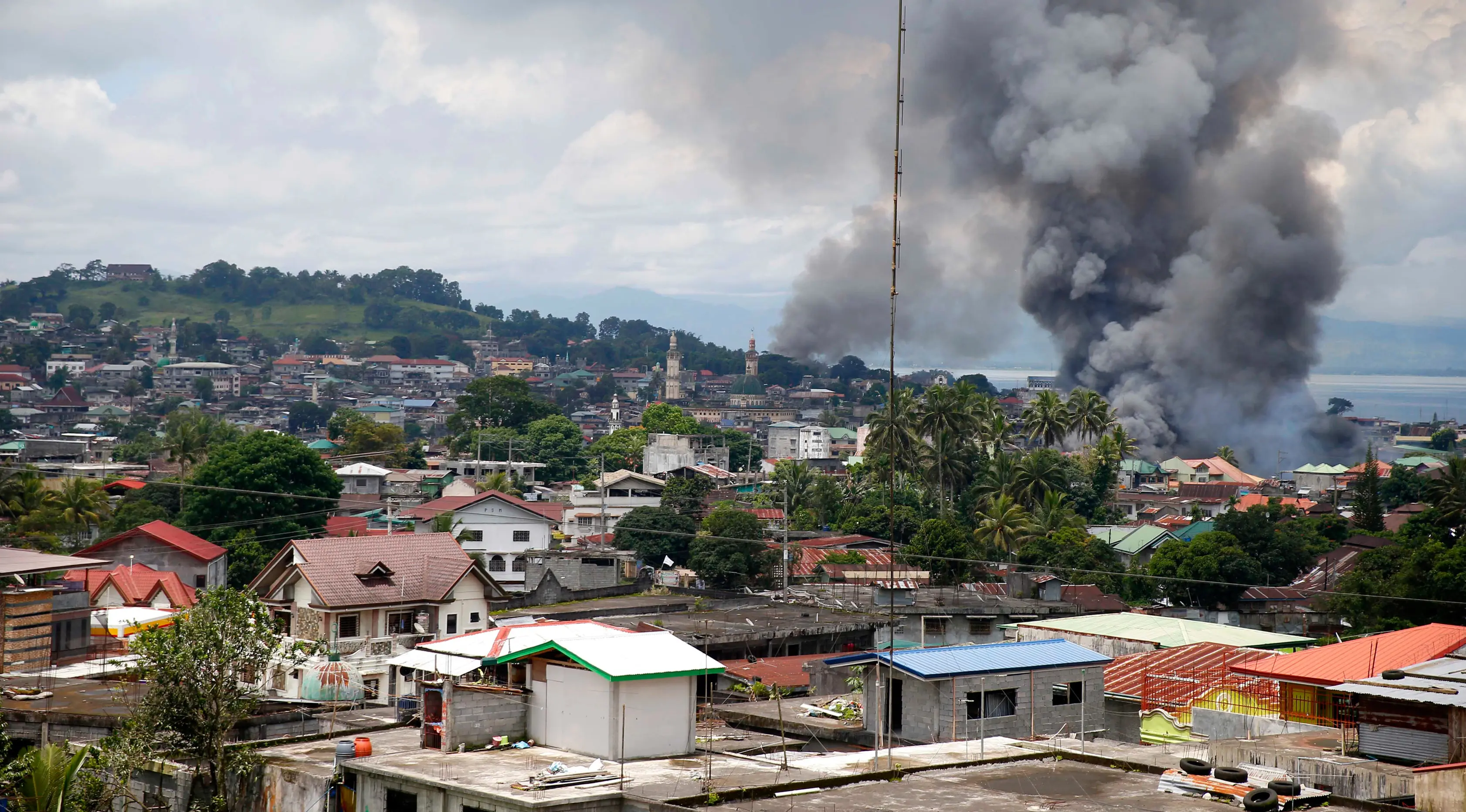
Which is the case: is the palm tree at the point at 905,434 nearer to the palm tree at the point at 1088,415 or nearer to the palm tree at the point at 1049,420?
the palm tree at the point at 1049,420

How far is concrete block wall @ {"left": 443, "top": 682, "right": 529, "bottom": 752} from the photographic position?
1527 centimetres

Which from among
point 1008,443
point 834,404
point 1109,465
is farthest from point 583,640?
point 834,404

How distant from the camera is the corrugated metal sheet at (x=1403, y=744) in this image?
1374cm

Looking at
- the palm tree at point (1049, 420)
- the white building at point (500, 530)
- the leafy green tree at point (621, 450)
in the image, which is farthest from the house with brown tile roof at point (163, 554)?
the leafy green tree at point (621, 450)

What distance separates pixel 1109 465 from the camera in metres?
72.1

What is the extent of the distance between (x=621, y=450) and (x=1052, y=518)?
43.4 meters

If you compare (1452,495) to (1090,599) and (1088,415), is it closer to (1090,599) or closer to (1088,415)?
(1090,599)

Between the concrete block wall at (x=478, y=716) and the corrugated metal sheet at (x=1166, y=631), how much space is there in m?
12.2

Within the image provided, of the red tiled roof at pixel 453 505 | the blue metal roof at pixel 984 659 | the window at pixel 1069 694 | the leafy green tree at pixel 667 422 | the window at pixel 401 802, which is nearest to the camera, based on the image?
the window at pixel 401 802

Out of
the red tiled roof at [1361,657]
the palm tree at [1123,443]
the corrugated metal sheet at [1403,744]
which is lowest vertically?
the corrugated metal sheet at [1403,744]

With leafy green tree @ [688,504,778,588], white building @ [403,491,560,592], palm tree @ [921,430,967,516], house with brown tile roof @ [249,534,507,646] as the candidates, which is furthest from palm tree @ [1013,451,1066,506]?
house with brown tile roof @ [249,534,507,646]

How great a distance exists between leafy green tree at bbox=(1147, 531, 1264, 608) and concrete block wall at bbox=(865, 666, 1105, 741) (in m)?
25.0

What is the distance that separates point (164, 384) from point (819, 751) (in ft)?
522

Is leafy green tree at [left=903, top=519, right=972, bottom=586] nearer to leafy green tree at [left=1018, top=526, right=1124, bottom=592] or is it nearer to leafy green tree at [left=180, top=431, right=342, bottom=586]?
leafy green tree at [left=1018, top=526, right=1124, bottom=592]
